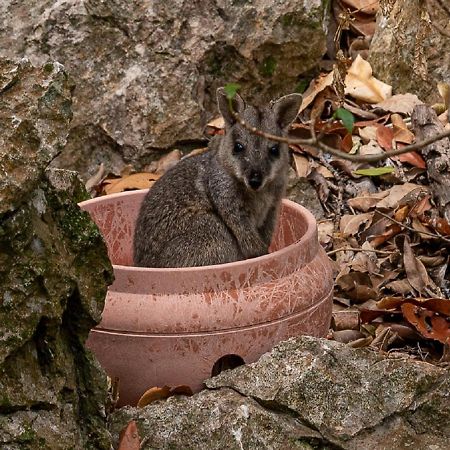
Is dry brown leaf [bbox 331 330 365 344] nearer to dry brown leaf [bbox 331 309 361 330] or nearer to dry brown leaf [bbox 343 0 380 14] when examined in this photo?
dry brown leaf [bbox 331 309 361 330]

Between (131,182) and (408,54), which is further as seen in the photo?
(408,54)

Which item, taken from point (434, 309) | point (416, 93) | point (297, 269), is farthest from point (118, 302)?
point (416, 93)

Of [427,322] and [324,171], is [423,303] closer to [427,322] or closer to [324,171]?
[427,322]

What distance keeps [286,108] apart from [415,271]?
127cm

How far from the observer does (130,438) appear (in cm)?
455

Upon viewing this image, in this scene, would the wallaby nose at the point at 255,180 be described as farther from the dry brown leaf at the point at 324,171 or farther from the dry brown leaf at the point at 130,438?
the dry brown leaf at the point at 130,438

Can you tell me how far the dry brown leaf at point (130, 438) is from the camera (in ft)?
14.9

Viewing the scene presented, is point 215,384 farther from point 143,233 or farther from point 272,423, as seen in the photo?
point 143,233

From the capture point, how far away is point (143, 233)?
606 cm

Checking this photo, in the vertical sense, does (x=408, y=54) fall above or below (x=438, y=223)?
above

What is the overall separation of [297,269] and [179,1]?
3.07 metres

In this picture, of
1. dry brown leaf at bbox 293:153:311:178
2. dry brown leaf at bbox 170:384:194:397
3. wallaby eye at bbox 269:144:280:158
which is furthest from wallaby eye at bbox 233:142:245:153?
dry brown leaf at bbox 170:384:194:397

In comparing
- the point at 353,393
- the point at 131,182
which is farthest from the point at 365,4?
the point at 353,393

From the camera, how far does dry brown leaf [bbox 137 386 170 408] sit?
5031 mm
